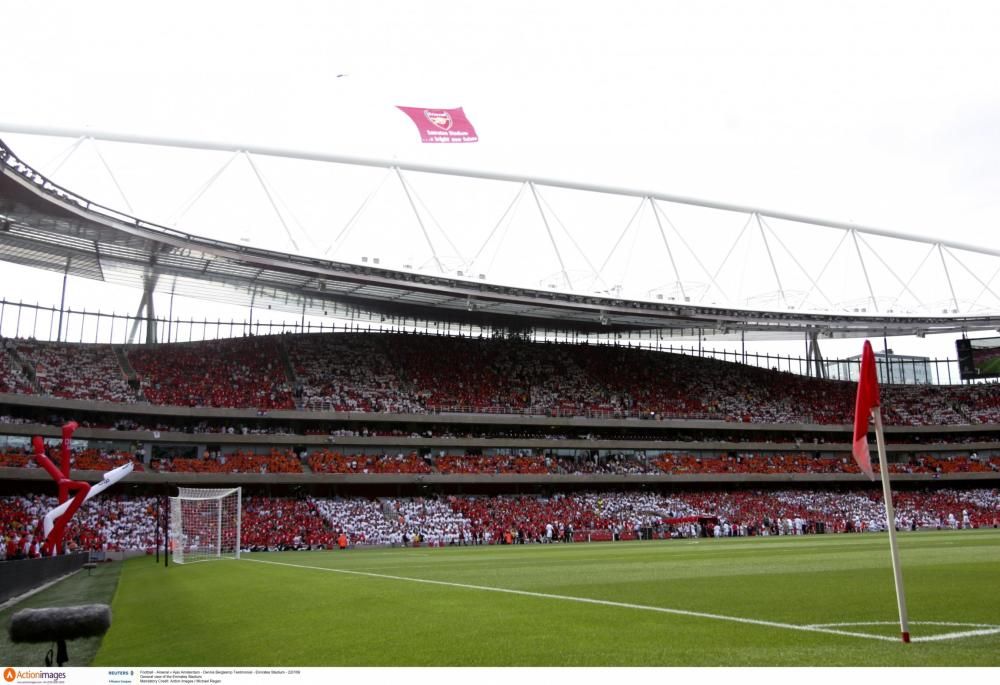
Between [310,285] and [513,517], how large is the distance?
16909 millimetres

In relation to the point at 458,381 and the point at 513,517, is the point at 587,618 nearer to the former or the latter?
the point at 513,517

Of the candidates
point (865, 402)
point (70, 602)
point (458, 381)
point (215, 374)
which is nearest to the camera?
point (865, 402)

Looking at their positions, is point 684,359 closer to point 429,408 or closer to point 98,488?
point 429,408

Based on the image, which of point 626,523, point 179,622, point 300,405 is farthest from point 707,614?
point 300,405

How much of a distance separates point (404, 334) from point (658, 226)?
2292cm

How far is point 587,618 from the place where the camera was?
9.34m

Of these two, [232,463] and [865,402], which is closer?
[865,402]

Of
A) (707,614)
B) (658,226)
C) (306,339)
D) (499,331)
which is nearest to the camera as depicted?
(707,614)

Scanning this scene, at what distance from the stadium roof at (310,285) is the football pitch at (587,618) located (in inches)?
855

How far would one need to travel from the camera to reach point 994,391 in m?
67.1

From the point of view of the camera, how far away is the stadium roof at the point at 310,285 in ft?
115

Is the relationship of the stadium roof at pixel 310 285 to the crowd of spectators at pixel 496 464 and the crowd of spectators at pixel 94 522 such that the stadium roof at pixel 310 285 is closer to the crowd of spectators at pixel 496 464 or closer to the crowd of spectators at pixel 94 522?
the crowd of spectators at pixel 496 464
